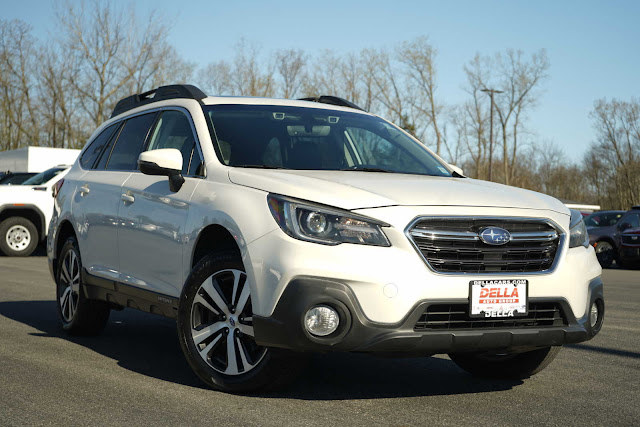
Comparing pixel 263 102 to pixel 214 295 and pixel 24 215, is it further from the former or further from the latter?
pixel 24 215

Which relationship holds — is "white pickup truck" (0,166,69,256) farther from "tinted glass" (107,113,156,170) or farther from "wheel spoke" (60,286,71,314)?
"tinted glass" (107,113,156,170)

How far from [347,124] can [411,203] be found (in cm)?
182

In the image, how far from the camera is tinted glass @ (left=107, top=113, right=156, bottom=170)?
6.30m

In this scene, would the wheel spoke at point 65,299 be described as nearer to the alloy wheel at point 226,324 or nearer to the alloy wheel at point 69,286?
the alloy wheel at point 69,286

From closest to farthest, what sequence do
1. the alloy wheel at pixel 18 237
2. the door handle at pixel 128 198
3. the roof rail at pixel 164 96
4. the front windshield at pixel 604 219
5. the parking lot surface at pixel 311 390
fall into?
1. the parking lot surface at pixel 311 390
2. the door handle at pixel 128 198
3. the roof rail at pixel 164 96
4. the alloy wheel at pixel 18 237
5. the front windshield at pixel 604 219

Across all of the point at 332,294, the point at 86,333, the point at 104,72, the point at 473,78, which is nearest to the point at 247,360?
the point at 332,294

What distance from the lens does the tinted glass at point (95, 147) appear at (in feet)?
23.3

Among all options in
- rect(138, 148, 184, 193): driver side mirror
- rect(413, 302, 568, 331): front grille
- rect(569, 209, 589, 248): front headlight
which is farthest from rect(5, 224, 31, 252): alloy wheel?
rect(413, 302, 568, 331): front grille

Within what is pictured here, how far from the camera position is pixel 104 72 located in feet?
168

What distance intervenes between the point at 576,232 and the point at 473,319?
3.11ft

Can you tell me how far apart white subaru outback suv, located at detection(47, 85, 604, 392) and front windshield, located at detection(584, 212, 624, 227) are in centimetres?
1786

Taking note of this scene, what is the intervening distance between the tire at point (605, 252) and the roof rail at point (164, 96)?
56.5ft

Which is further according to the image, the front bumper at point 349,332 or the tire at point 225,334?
the tire at point 225,334

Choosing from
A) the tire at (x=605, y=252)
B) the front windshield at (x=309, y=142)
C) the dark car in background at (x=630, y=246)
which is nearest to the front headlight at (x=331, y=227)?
the front windshield at (x=309, y=142)
